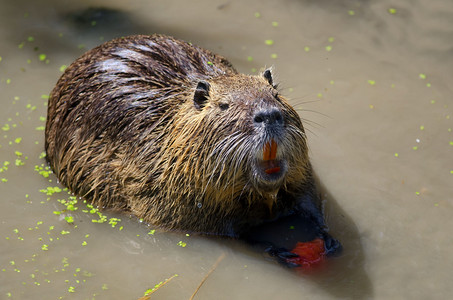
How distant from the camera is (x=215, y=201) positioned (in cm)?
466

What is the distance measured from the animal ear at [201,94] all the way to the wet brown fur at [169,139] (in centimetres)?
4

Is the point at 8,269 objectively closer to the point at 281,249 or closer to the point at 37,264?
the point at 37,264

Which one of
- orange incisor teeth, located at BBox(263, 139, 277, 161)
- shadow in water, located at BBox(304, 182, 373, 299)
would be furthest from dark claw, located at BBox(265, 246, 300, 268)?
Result: orange incisor teeth, located at BBox(263, 139, 277, 161)

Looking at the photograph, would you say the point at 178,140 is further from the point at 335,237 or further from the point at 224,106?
the point at 335,237

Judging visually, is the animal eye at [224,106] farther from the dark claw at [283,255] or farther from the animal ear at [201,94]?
the dark claw at [283,255]

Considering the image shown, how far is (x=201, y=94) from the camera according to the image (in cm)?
454

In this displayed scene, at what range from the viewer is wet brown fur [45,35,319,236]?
438 centimetres

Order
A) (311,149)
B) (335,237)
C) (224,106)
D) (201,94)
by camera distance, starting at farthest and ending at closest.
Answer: (311,149) < (335,237) < (201,94) < (224,106)

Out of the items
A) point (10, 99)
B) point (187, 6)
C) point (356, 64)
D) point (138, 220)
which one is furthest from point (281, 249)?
point (187, 6)

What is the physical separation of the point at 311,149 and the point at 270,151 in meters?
1.50

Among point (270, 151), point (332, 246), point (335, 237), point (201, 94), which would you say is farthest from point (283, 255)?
point (201, 94)

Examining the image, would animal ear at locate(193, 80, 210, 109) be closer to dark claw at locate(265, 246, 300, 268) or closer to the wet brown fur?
the wet brown fur

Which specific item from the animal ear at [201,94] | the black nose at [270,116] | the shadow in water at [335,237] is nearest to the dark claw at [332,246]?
the shadow in water at [335,237]

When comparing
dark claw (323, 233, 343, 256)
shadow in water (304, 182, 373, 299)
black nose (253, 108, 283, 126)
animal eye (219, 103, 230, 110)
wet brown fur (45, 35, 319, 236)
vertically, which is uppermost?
black nose (253, 108, 283, 126)
